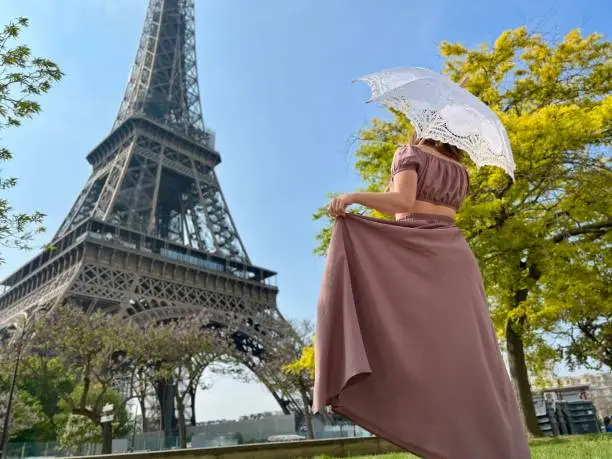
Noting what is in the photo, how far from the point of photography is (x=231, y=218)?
4250 cm

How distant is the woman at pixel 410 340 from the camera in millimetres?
2322

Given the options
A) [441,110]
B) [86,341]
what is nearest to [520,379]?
[441,110]

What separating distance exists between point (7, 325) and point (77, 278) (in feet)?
24.4

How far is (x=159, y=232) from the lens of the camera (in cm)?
4453

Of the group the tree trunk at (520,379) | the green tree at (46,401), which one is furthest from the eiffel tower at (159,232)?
the tree trunk at (520,379)

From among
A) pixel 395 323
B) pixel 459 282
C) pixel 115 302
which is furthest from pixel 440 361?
pixel 115 302

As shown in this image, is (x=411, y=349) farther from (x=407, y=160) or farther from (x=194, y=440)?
(x=194, y=440)

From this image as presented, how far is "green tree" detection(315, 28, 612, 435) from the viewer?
9508 mm

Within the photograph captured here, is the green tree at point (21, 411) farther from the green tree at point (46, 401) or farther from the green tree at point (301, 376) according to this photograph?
the green tree at point (301, 376)

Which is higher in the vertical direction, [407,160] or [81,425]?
[81,425]

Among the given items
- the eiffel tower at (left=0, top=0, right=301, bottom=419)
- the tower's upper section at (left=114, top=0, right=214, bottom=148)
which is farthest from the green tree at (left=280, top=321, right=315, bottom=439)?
the tower's upper section at (left=114, top=0, right=214, bottom=148)

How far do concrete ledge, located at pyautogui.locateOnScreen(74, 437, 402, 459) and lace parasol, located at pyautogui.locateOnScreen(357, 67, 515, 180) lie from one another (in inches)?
214

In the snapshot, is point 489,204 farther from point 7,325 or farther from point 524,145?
point 7,325

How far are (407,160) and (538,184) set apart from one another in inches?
331
